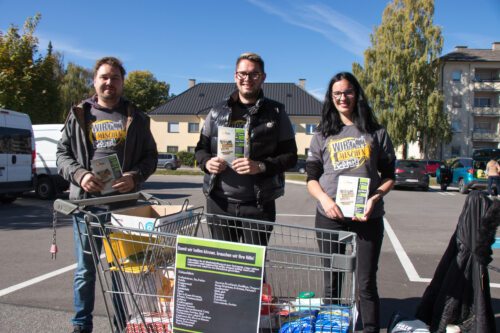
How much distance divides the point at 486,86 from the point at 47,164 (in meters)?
52.8

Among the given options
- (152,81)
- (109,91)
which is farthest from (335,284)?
(152,81)

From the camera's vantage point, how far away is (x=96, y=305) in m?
4.47

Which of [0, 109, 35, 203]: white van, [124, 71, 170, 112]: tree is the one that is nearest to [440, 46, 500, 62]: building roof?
[124, 71, 170, 112]: tree

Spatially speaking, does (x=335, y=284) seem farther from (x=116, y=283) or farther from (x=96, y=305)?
(x=96, y=305)

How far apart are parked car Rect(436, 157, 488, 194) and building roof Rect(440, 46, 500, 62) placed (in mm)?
35740

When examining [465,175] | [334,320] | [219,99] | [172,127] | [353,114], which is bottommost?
[334,320]

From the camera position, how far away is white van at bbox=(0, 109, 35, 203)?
1155 centimetres

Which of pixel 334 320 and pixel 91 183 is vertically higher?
pixel 91 183

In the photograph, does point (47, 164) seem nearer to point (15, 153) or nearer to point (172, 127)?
point (15, 153)

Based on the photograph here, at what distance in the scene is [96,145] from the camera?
332cm

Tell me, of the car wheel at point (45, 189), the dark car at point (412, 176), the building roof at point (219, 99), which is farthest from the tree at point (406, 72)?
the car wheel at point (45, 189)

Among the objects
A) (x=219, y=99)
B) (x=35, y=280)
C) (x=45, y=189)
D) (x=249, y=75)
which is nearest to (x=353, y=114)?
(x=249, y=75)

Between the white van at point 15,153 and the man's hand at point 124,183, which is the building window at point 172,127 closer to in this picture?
the white van at point 15,153

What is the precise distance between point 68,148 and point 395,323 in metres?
2.96
